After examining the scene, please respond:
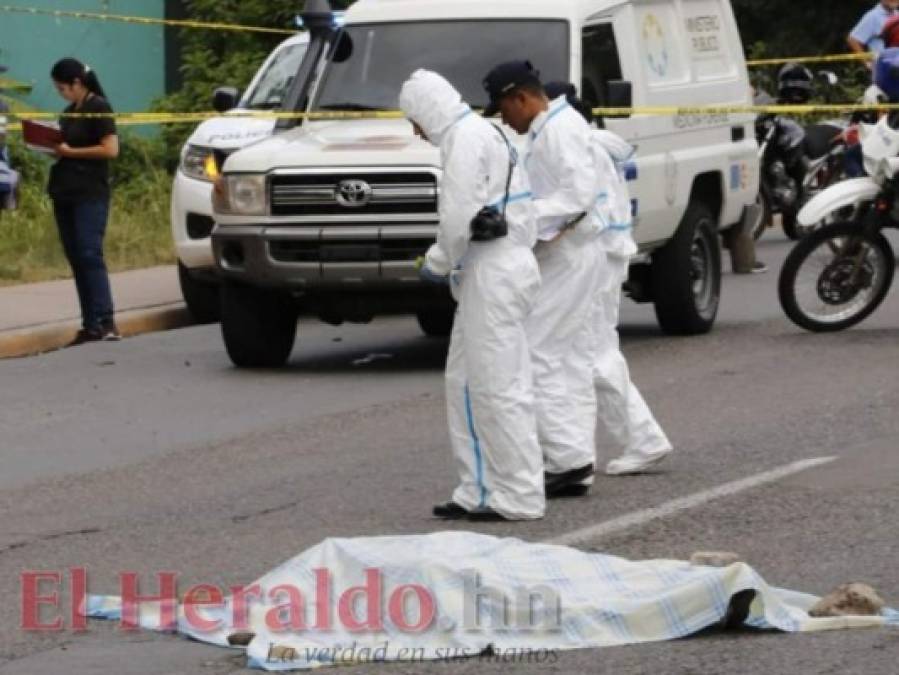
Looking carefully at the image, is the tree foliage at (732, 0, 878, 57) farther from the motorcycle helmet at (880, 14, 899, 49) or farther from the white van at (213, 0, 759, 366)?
the white van at (213, 0, 759, 366)

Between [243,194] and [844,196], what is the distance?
12.2 ft

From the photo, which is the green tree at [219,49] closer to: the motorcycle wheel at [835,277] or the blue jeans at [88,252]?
the blue jeans at [88,252]

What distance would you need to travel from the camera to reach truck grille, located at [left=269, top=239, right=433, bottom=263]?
47.8 feet

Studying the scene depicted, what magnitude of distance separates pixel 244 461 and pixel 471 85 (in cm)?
409

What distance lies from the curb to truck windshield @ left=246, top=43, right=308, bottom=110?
1593 millimetres

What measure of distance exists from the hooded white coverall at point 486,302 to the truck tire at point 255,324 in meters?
4.98

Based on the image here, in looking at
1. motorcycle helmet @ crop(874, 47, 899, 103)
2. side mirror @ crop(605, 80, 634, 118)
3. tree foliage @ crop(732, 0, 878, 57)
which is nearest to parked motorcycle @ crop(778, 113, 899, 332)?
side mirror @ crop(605, 80, 634, 118)

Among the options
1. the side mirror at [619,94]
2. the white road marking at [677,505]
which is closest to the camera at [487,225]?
the white road marking at [677,505]

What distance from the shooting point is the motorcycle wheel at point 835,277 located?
1580 centimetres

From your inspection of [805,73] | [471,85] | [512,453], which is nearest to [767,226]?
[805,73]

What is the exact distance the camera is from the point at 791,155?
22.2m

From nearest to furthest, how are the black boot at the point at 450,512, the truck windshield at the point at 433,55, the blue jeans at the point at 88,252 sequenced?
the black boot at the point at 450,512 < the truck windshield at the point at 433,55 < the blue jeans at the point at 88,252

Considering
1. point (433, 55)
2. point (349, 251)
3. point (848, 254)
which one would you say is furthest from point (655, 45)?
point (349, 251)

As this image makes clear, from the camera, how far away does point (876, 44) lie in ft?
75.6
